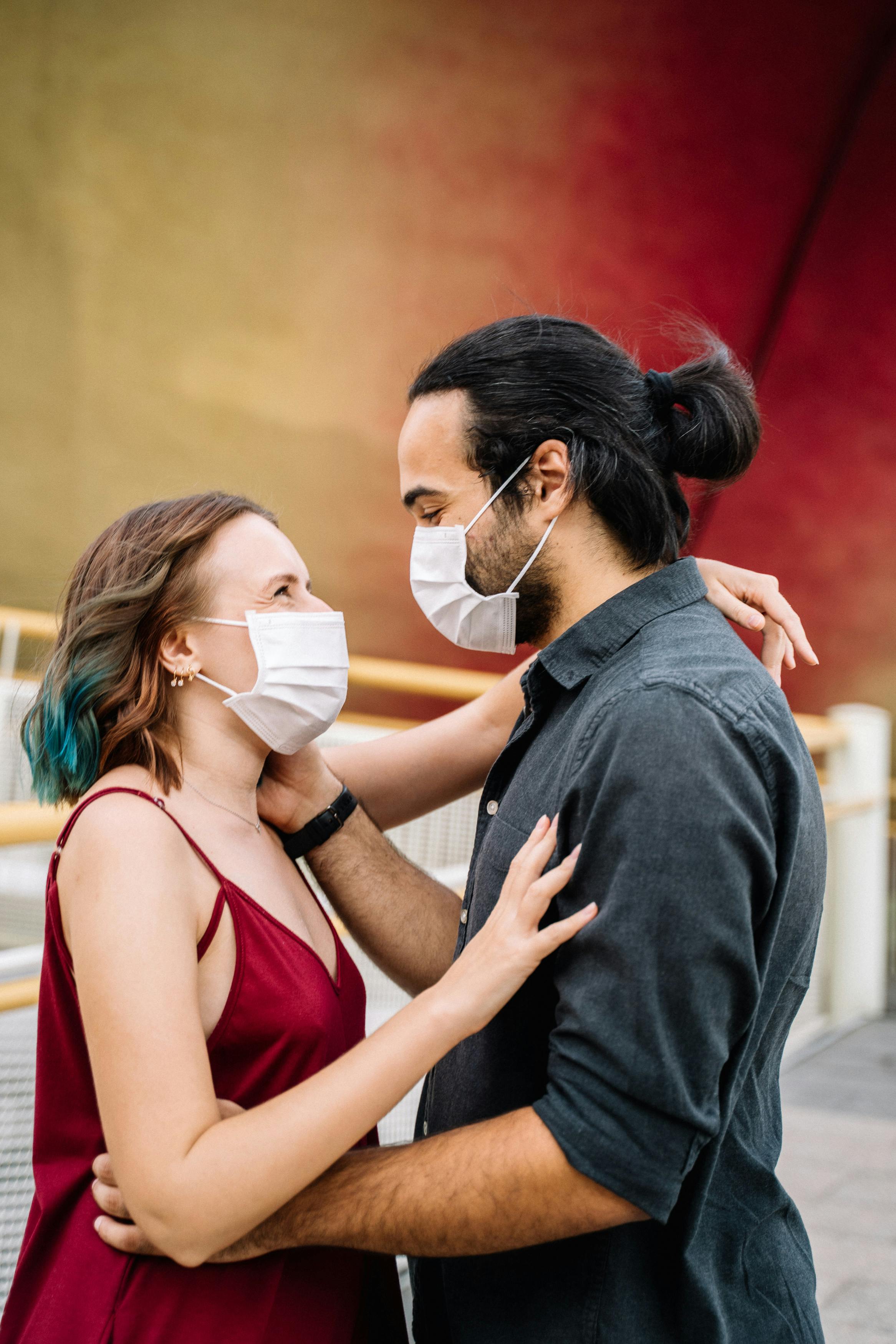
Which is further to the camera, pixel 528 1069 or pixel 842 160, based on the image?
pixel 842 160

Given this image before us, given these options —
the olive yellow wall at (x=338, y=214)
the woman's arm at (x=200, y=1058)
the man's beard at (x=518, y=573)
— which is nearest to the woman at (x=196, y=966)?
the woman's arm at (x=200, y=1058)

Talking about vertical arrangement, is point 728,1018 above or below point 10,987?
above

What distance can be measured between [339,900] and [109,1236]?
560 millimetres

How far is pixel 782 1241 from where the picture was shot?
39.4 inches

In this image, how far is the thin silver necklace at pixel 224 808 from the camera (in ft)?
3.98

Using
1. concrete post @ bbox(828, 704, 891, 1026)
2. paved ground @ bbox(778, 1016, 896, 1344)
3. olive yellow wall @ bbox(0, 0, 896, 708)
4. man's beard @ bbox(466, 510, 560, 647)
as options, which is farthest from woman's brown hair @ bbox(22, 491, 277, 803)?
concrete post @ bbox(828, 704, 891, 1026)

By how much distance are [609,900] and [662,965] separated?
7 centimetres

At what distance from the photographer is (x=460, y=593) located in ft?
4.35

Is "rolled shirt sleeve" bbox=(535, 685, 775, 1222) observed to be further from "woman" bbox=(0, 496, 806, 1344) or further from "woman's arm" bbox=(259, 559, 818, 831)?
"woman's arm" bbox=(259, 559, 818, 831)

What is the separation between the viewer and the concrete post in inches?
157

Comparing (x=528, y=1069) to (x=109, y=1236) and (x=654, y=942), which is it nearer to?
(x=654, y=942)

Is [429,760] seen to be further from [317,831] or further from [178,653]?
[178,653]

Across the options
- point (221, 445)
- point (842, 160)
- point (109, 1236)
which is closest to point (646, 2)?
point (842, 160)

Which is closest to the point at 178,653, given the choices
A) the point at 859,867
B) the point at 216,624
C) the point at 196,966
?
the point at 216,624
